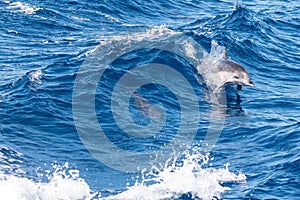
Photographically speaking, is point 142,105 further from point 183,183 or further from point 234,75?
point 183,183

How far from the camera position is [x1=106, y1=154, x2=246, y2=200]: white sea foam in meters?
16.2

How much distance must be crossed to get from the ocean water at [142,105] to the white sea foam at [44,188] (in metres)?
0.03

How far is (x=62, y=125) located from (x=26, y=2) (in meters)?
13.8

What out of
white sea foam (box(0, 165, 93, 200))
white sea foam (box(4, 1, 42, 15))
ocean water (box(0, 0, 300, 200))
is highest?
white sea foam (box(4, 1, 42, 15))

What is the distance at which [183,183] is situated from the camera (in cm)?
1669

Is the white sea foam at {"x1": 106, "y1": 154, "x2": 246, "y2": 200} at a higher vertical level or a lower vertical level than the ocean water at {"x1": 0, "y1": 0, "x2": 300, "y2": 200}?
lower

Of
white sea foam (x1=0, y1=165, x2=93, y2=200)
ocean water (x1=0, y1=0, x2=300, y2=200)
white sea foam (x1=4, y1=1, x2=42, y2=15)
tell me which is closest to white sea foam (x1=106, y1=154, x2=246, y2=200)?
ocean water (x1=0, y1=0, x2=300, y2=200)

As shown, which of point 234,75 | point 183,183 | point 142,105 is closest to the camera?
point 183,183

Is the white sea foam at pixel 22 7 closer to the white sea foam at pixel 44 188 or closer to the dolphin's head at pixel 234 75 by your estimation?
the dolphin's head at pixel 234 75

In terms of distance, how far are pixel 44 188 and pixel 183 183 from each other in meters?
3.38

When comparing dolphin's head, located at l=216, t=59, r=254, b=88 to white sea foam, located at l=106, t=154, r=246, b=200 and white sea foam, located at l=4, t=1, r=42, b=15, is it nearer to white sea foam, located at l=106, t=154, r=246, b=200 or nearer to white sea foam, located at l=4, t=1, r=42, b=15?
white sea foam, located at l=106, t=154, r=246, b=200

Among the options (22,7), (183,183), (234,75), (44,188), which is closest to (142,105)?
(234,75)

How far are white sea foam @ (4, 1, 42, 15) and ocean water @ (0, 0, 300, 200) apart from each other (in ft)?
0.30

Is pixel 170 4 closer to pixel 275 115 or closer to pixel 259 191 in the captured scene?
pixel 275 115
